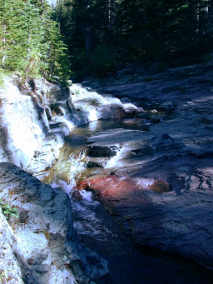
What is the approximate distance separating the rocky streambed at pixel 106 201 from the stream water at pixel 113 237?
0.06 feet

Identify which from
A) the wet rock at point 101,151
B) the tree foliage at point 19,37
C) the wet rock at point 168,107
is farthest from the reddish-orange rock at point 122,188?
the wet rock at point 168,107

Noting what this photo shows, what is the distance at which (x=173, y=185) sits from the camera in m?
5.87

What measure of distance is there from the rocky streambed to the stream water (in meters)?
0.02

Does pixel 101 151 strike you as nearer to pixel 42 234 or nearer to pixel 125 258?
pixel 125 258

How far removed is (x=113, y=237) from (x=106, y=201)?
1.14 metres

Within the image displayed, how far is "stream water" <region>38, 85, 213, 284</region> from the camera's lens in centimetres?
389

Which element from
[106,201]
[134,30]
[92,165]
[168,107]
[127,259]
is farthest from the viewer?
[134,30]

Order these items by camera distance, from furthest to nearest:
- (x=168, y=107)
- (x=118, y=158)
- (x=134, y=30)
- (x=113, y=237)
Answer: (x=134, y=30)
(x=168, y=107)
(x=118, y=158)
(x=113, y=237)

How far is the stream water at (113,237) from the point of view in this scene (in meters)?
3.89

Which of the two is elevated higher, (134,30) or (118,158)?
(134,30)

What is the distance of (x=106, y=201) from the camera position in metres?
5.82

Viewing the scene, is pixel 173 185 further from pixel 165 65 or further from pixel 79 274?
pixel 165 65

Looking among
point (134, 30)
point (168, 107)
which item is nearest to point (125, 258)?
point (168, 107)

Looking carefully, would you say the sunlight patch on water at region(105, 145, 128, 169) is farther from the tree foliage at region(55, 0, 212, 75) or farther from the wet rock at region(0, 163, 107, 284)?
the tree foliage at region(55, 0, 212, 75)
